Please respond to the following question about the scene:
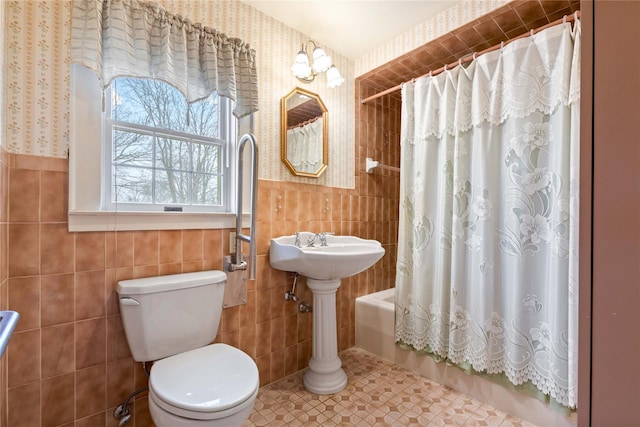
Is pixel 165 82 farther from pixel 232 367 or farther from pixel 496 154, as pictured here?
pixel 496 154

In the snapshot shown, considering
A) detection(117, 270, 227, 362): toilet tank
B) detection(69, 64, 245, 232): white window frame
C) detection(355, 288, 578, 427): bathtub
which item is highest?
detection(69, 64, 245, 232): white window frame

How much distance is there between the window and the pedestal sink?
466mm

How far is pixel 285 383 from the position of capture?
1840 mm

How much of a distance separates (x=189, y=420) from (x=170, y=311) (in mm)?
479

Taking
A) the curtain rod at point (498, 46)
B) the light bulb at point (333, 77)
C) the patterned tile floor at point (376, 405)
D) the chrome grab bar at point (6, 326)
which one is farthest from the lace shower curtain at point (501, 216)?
the chrome grab bar at point (6, 326)

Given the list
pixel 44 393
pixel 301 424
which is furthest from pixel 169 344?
pixel 301 424

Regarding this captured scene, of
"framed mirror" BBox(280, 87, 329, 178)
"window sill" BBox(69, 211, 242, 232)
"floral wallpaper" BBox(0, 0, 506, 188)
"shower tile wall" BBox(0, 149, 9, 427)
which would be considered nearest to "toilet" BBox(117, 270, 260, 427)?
"window sill" BBox(69, 211, 242, 232)

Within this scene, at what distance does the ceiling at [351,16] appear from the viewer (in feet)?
5.66

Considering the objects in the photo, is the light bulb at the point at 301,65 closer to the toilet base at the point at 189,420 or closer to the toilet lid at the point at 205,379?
the toilet lid at the point at 205,379

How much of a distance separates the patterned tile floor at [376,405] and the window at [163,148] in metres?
1.15

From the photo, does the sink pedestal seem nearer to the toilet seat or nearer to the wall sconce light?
the toilet seat

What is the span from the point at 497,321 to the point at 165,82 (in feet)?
6.83

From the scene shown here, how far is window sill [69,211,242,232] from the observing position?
4.02ft

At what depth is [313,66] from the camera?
1939mm
